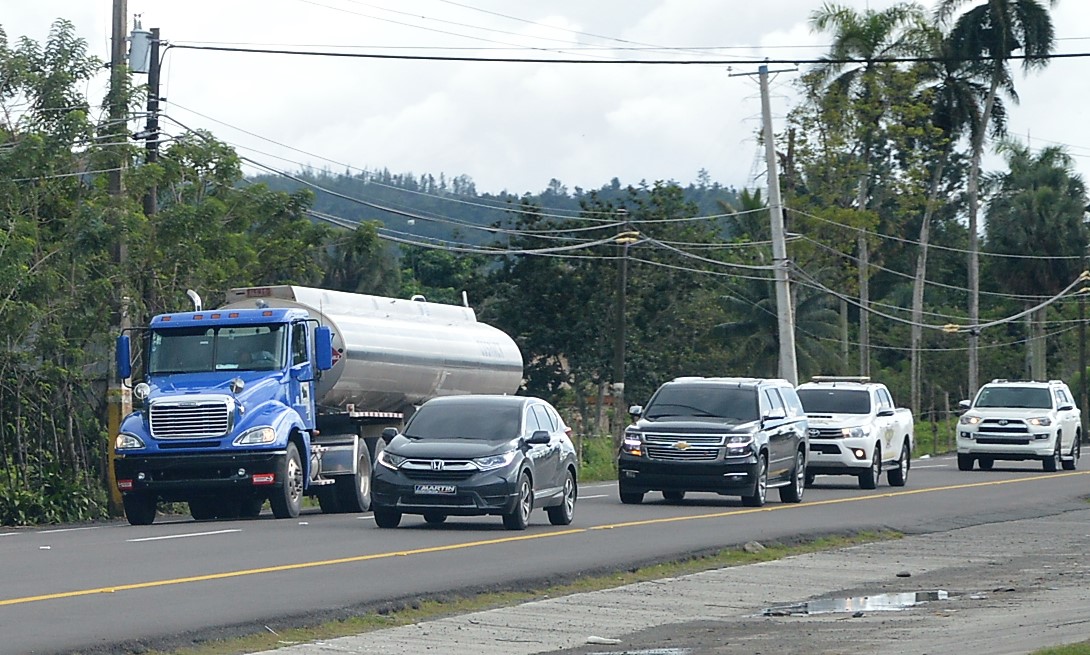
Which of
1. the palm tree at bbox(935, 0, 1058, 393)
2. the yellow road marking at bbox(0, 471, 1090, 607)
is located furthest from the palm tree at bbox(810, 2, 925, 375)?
the yellow road marking at bbox(0, 471, 1090, 607)

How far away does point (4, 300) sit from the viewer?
1048 inches

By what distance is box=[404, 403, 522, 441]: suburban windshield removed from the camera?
22.9 m

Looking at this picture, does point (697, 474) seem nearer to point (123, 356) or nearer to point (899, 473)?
point (123, 356)

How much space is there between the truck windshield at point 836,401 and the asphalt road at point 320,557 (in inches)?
135

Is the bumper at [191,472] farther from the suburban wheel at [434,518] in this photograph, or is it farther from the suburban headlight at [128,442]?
the suburban wheel at [434,518]

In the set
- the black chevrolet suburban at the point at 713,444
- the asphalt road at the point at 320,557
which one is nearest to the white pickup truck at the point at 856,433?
the asphalt road at the point at 320,557

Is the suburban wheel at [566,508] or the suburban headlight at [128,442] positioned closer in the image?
the suburban wheel at [566,508]

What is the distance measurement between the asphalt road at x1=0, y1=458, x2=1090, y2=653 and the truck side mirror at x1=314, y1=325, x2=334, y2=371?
2.18m

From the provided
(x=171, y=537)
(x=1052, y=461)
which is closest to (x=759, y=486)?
(x=171, y=537)

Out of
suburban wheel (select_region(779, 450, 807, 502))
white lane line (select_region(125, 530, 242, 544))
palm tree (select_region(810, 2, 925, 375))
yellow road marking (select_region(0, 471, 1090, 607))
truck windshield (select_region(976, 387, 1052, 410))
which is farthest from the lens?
palm tree (select_region(810, 2, 925, 375))

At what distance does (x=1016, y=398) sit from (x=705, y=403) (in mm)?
16273

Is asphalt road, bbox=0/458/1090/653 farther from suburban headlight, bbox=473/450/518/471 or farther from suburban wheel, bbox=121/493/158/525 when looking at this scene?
suburban headlight, bbox=473/450/518/471

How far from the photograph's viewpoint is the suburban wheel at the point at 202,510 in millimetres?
27234

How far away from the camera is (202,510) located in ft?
90.7
